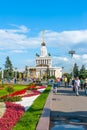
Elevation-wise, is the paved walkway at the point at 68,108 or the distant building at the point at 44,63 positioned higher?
the distant building at the point at 44,63

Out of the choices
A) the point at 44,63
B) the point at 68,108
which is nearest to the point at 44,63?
the point at 44,63

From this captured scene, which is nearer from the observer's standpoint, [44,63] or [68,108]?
[68,108]

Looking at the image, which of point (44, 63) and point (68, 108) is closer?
point (68, 108)

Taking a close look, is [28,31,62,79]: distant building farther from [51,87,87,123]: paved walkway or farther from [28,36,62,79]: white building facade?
[51,87,87,123]: paved walkway

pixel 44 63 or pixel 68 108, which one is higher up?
pixel 44 63

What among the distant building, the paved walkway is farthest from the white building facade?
the paved walkway

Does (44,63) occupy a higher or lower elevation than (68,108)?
higher

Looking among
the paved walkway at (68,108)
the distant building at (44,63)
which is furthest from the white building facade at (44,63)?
the paved walkway at (68,108)

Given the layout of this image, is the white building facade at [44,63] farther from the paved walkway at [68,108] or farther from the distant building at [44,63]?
the paved walkway at [68,108]

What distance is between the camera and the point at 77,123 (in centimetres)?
1213

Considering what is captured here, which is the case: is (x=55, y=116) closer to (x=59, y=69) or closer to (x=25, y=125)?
(x=25, y=125)

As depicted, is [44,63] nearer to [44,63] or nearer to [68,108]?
[44,63]

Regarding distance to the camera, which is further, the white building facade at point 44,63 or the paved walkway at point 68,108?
the white building facade at point 44,63

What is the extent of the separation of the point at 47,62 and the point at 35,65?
730 centimetres
